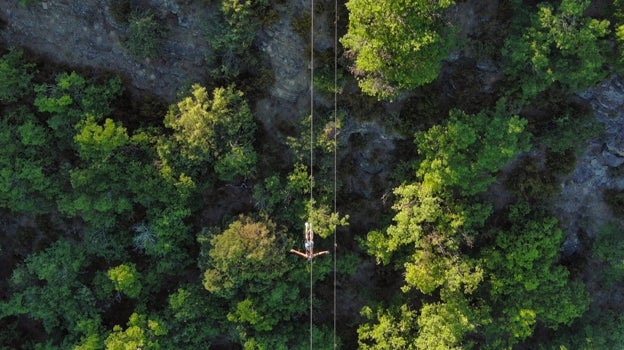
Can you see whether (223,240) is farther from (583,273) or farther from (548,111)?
(583,273)

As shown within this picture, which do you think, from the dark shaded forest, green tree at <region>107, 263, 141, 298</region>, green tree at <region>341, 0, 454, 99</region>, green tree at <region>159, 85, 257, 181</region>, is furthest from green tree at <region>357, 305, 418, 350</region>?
green tree at <region>107, 263, 141, 298</region>

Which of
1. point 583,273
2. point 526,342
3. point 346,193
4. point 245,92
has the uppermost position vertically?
point 245,92

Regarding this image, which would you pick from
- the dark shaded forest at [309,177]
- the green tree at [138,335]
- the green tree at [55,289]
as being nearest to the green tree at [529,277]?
the dark shaded forest at [309,177]

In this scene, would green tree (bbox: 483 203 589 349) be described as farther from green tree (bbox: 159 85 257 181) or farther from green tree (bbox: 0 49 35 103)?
green tree (bbox: 0 49 35 103)

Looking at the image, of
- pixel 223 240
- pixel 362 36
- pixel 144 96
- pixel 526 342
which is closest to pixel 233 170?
pixel 223 240

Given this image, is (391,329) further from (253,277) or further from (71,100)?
(71,100)

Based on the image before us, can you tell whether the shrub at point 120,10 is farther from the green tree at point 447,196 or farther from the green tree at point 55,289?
the green tree at point 447,196
